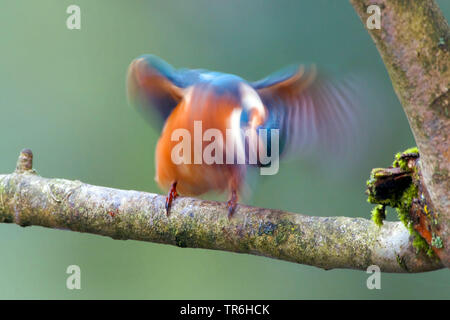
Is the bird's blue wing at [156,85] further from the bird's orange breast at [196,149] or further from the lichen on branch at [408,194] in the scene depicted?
the lichen on branch at [408,194]

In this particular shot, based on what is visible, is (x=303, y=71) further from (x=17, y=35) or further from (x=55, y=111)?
(x=17, y=35)

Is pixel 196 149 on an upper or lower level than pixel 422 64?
upper

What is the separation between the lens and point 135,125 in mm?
4902

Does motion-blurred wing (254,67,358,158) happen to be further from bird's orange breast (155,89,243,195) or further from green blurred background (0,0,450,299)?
green blurred background (0,0,450,299)

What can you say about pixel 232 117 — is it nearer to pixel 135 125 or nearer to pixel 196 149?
pixel 196 149

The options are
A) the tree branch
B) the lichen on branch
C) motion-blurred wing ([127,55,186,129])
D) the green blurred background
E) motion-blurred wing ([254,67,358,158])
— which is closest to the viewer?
the lichen on branch

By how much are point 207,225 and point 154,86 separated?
2.69 feet

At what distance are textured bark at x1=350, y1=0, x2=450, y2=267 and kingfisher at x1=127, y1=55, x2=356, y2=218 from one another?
777mm

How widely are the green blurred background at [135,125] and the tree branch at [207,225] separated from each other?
1975 mm

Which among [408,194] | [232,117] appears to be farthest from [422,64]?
[232,117]

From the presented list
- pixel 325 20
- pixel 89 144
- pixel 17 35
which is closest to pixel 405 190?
pixel 325 20

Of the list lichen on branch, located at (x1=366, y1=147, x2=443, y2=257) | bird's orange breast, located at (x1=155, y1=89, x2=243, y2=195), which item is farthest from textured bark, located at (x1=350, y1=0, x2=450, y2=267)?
bird's orange breast, located at (x1=155, y1=89, x2=243, y2=195)

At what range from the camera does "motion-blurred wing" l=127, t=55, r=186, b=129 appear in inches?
94.2

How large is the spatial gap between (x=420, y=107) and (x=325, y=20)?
9.97ft
